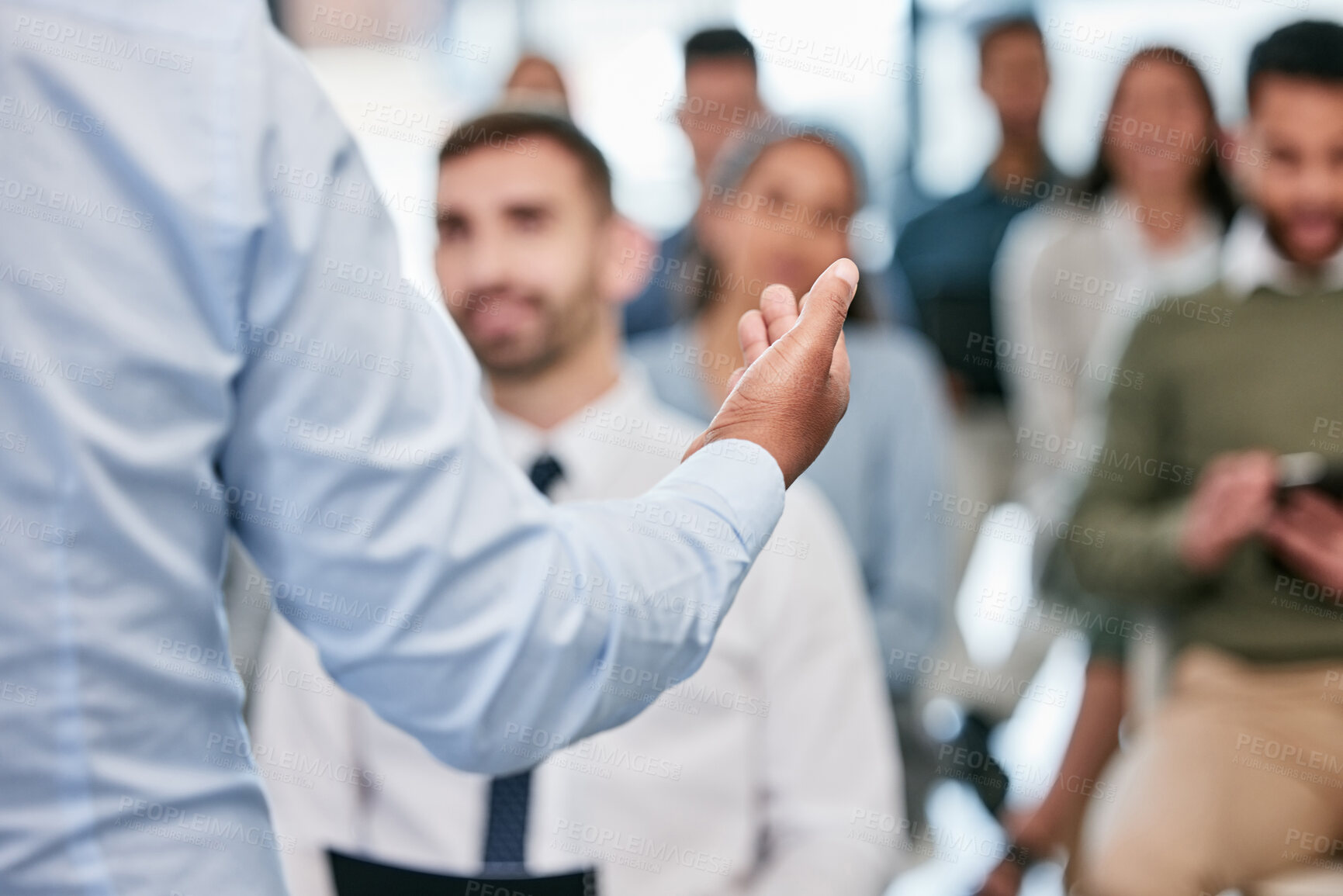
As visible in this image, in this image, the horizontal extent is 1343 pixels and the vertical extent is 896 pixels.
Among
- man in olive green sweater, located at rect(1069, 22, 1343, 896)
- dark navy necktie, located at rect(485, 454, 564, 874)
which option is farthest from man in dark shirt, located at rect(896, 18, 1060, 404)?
dark navy necktie, located at rect(485, 454, 564, 874)

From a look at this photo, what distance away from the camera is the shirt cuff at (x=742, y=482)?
723mm

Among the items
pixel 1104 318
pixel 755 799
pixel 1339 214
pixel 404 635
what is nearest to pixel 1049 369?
pixel 1104 318

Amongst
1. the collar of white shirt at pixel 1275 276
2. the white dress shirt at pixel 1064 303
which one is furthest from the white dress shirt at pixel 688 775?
the white dress shirt at pixel 1064 303

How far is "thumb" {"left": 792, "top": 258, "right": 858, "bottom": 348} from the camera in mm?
723

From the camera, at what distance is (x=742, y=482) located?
725 millimetres

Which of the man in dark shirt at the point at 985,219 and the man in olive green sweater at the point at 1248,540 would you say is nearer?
the man in olive green sweater at the point at 1248,540

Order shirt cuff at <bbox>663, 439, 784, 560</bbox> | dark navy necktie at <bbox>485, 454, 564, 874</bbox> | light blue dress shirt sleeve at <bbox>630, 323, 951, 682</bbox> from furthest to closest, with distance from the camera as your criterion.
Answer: light blue dress shirt sleeve at <bbox>630, 323, 951, 682</bbox> < dark navy necktie at <bbox>485, 454, 564, 874</bbox> < shirt cuff at <bbox>663, 439, 784, 560</bbox>

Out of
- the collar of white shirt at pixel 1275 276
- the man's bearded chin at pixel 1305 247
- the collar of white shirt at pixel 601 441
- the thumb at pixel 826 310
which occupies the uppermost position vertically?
the thumb at pixel 826 310

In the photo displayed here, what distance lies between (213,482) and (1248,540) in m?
1.47

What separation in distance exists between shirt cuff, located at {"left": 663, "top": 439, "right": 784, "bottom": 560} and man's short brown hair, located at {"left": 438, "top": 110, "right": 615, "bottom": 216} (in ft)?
A: 3.11

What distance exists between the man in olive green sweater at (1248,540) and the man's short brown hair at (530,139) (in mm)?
857

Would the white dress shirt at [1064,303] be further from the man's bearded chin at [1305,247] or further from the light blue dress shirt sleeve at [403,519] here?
the light blue dress shirt sleeve at [403,519]

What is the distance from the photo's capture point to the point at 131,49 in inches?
23.6

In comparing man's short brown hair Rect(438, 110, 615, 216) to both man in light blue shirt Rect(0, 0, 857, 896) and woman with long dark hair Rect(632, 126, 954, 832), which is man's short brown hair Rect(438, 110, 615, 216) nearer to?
woman with long dark hair Rect(632, 126, 954, 832)
